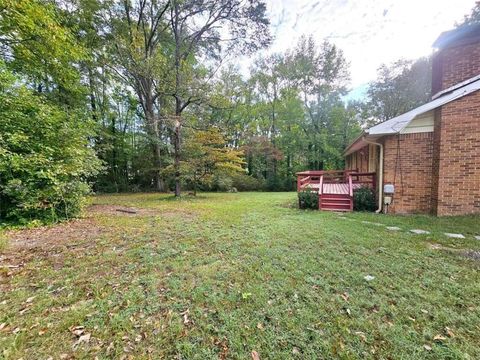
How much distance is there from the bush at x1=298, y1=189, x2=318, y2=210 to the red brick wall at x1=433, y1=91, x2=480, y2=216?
11.4 ft

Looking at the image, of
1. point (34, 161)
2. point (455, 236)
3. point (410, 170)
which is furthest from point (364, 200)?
point (34, 161)

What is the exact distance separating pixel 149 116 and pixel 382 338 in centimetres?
1689

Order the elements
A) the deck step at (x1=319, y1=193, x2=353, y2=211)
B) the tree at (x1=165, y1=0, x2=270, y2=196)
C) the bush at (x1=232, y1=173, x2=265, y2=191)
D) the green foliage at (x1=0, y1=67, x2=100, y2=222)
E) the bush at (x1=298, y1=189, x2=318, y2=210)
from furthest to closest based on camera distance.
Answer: the bush at (x1=232, y1=173, x2=265, y2=191) < the tree at (x1=165, y1=0, x2=270, y2=196) < the bush at (x1=298, y1=189, x2=318, y2=210) < the deck step at (x1=319, y1=193, x2=353, y2=211) < the green foliage at (x1=0, y1=67, x2=100, y2=222)

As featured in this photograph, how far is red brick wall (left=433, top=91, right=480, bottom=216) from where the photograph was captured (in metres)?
5.66

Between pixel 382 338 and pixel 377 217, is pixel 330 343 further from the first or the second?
pixel 377 217

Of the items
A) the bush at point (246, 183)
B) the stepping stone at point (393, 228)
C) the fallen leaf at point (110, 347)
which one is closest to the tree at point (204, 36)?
→ the bush at point (246, 183)

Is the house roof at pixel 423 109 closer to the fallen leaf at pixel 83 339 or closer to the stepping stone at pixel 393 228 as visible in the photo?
the stepping stone at pixel 393 228

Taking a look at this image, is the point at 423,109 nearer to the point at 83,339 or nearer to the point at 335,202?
the point at 335,202

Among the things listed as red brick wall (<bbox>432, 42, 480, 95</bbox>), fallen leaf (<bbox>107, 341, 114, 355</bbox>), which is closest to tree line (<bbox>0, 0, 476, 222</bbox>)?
fallen leaf (<bbox>107, 341, 114, 355</bbox>)

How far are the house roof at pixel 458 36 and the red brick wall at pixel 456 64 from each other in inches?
6.7

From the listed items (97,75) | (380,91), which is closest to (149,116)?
(97,75)

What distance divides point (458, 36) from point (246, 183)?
14684mm

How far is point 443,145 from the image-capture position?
5867 millimetres

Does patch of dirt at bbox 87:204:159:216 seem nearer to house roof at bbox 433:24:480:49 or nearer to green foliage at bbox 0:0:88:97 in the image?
green foliage at bbox 0:0:88:97
